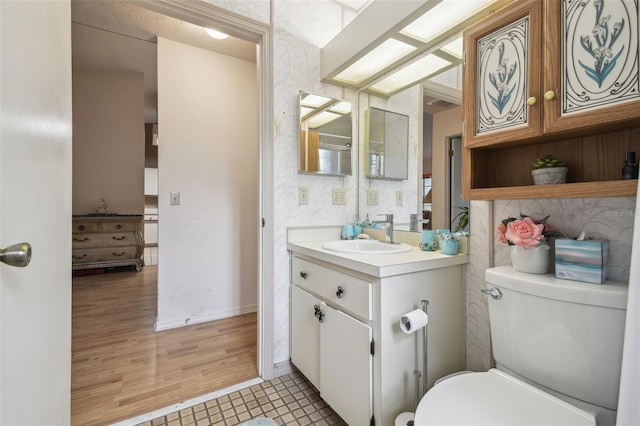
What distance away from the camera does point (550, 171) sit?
92 cm

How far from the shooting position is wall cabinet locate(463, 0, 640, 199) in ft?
2.38

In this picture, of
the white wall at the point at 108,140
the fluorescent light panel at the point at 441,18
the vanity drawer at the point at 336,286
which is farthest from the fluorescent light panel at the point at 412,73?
the white wall at the point at 108,140

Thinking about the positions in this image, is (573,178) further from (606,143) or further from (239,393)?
(239,393)

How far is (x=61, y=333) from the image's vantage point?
0.97 meters

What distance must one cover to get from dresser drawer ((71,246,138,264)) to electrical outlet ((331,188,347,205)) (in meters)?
3.56

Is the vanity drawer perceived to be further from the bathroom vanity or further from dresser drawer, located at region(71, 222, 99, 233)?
dresser drawer, located at region(71, 222, 99, 233)

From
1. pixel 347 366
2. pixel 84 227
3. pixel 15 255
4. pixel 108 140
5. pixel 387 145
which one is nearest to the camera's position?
pixel 15 255

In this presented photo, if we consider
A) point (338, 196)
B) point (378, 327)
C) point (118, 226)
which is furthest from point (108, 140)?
point (378, 327)

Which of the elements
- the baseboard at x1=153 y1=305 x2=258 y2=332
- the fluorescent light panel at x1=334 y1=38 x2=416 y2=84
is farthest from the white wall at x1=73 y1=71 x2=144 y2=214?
the fluorescent light panel at x1=334 y1=38 x2=416 y2=84

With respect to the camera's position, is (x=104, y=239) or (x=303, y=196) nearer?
(x=303, y=196)

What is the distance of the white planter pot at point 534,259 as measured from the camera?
95 centimetres

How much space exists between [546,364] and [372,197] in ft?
4.16

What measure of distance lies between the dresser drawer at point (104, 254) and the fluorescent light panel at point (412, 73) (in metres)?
4.01

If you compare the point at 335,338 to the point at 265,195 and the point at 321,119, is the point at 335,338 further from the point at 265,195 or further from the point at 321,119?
the point at 321,119
